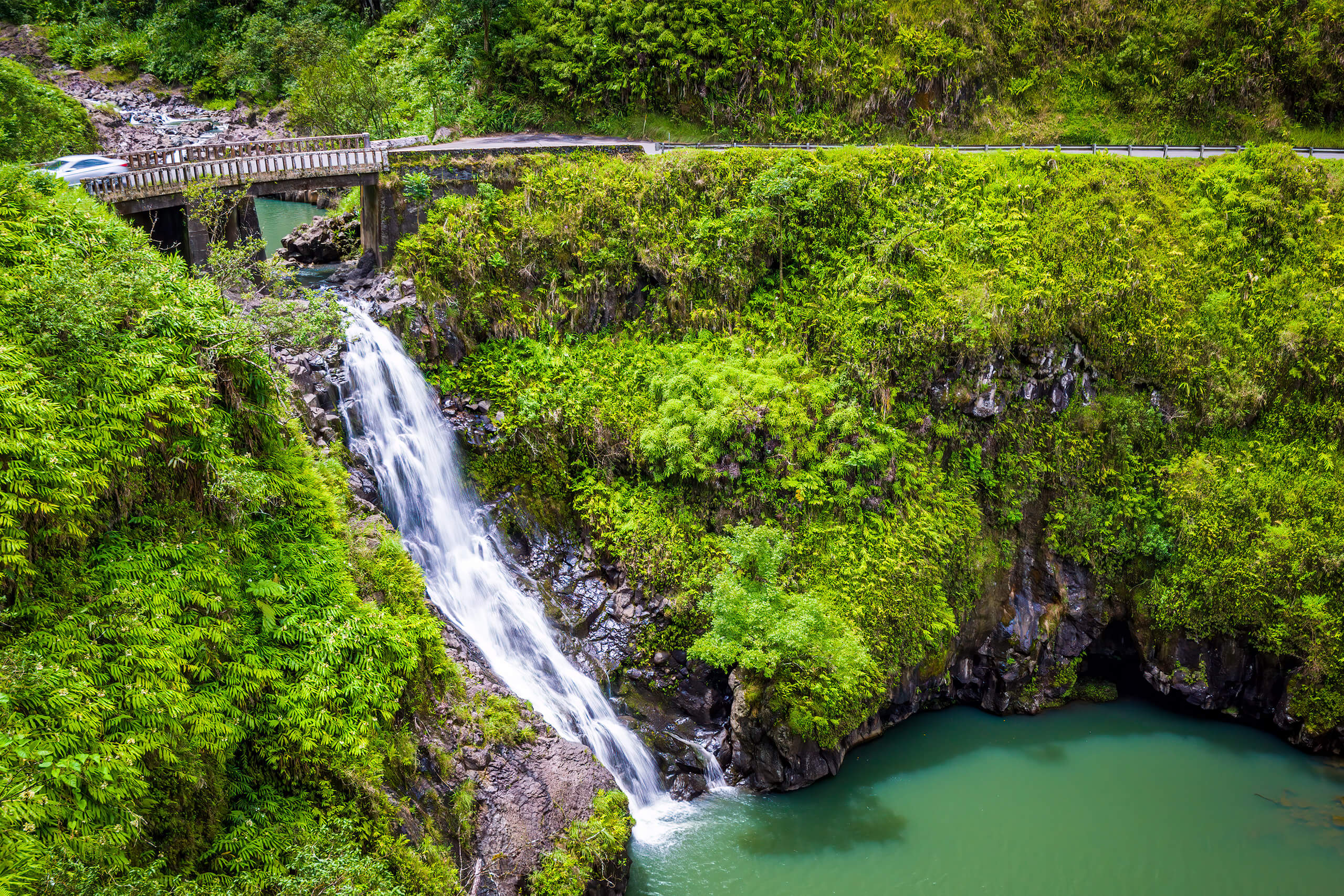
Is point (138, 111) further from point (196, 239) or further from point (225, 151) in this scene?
point (196, 239)

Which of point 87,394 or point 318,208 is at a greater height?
point 318,208

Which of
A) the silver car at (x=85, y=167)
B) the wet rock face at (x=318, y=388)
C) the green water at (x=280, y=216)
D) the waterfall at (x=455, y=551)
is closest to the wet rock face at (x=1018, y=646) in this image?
the waterfall at (x=455, y=551)

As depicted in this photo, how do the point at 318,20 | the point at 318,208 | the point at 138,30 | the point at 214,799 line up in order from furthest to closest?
1. the point at 138,30
2. the point at 318,20
3. the point at 318,208
4. the point at 214,799

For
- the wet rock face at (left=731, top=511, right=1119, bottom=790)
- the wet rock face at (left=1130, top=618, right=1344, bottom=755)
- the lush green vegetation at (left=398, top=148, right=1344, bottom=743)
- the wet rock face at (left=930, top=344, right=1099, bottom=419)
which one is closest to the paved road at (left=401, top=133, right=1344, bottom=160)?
the lush green vegetation at (left=398, top=148, right=1344, bottom=743)

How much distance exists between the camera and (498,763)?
14484 mm

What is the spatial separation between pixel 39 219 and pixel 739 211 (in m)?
15.6

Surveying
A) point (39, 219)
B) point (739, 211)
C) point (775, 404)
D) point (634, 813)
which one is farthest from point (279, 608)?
point (739, 211)

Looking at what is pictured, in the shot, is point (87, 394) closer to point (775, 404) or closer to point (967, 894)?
point (775, 404)

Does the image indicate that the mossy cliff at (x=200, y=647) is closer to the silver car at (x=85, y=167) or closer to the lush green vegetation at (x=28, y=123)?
the silver car at (x=85, y=167)

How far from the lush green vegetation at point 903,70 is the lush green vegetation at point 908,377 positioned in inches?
227

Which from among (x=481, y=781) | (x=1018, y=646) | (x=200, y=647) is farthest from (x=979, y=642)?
(x=200, y=647)

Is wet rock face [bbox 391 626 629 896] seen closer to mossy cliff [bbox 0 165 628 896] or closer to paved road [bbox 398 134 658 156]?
mossy cliff [bbox 0 165 628 896]

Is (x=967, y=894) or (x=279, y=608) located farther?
(x=967, y=894)

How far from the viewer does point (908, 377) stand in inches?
845
